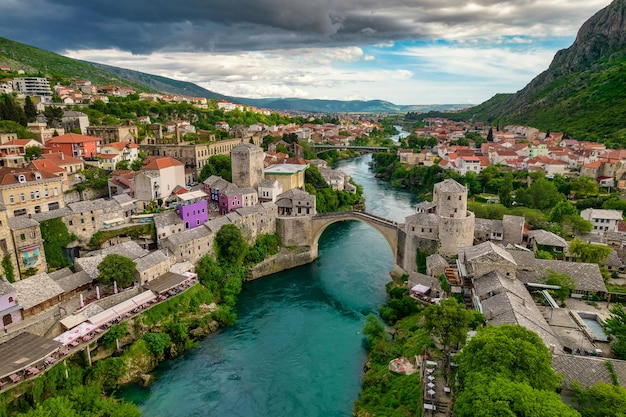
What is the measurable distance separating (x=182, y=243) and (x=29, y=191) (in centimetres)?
1060

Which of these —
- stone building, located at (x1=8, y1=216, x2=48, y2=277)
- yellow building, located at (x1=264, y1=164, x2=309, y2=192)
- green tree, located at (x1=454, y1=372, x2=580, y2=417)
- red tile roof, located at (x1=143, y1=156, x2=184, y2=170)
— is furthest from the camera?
yellow building, located at (x1=264, y1=164, x2=309, y2=192)

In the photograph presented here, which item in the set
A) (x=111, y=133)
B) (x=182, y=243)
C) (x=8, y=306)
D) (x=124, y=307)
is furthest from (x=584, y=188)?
(x=111, y=133)

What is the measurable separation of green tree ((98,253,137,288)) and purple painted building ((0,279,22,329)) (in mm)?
4119

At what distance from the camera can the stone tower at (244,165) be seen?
37812 millimetres

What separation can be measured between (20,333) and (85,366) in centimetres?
336

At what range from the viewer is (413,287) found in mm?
26750

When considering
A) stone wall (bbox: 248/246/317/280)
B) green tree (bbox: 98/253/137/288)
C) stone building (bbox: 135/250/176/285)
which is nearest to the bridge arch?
stone wall (bbox: 248/246/317/280)

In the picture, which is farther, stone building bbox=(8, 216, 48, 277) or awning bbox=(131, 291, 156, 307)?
stone building bbox=(8, 216, 48, 277)

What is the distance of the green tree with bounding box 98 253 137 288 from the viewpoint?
23.2m

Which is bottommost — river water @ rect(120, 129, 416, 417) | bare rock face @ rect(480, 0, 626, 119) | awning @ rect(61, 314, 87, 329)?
river water @ rect(120, 129, 416, 417)

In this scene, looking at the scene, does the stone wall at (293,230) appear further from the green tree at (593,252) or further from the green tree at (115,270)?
the green tree at (593,252)

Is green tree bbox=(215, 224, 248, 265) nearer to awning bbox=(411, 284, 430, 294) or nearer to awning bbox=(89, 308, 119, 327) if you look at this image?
awning bbox=(89, 308, 119, 327)

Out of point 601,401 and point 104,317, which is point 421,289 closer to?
point 601,401

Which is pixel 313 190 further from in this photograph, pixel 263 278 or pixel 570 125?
pixel 570 125
